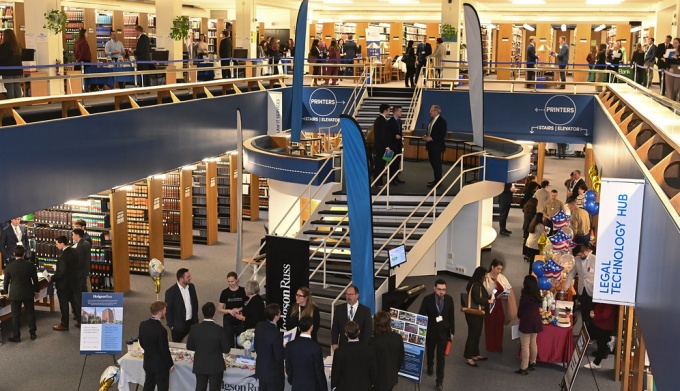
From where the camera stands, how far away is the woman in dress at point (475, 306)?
10.1 meters

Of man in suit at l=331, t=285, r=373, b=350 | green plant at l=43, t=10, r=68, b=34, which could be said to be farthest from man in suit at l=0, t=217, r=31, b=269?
man in suit at l=331, t=285, r=373, b=350

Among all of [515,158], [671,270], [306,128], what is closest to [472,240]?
[515,158]

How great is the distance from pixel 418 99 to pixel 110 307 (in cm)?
1220

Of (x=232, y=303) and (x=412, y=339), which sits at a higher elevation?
(x=232, y=303)

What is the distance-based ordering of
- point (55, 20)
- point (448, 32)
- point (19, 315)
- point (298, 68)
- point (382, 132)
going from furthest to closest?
point (448, 32) → point (298, 68) → point (55, 20) → point (382, 132) → point (19, 315)

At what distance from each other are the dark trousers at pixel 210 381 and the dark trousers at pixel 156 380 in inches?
12.6

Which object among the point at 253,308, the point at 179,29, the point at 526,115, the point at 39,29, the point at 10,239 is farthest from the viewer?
the point at 179,29

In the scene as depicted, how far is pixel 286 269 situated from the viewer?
9.90 meters

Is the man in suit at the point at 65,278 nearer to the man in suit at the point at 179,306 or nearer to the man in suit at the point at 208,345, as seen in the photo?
→ the man in suit at the point at 179,306

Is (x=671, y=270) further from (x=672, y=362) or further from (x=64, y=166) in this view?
(x=64, y=166)

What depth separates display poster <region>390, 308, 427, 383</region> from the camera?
9.13 m

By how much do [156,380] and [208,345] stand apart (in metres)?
0.71

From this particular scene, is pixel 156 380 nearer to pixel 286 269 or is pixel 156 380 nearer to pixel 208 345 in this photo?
pixel 208 345

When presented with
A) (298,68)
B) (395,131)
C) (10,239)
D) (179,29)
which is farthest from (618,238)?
(179,29)
